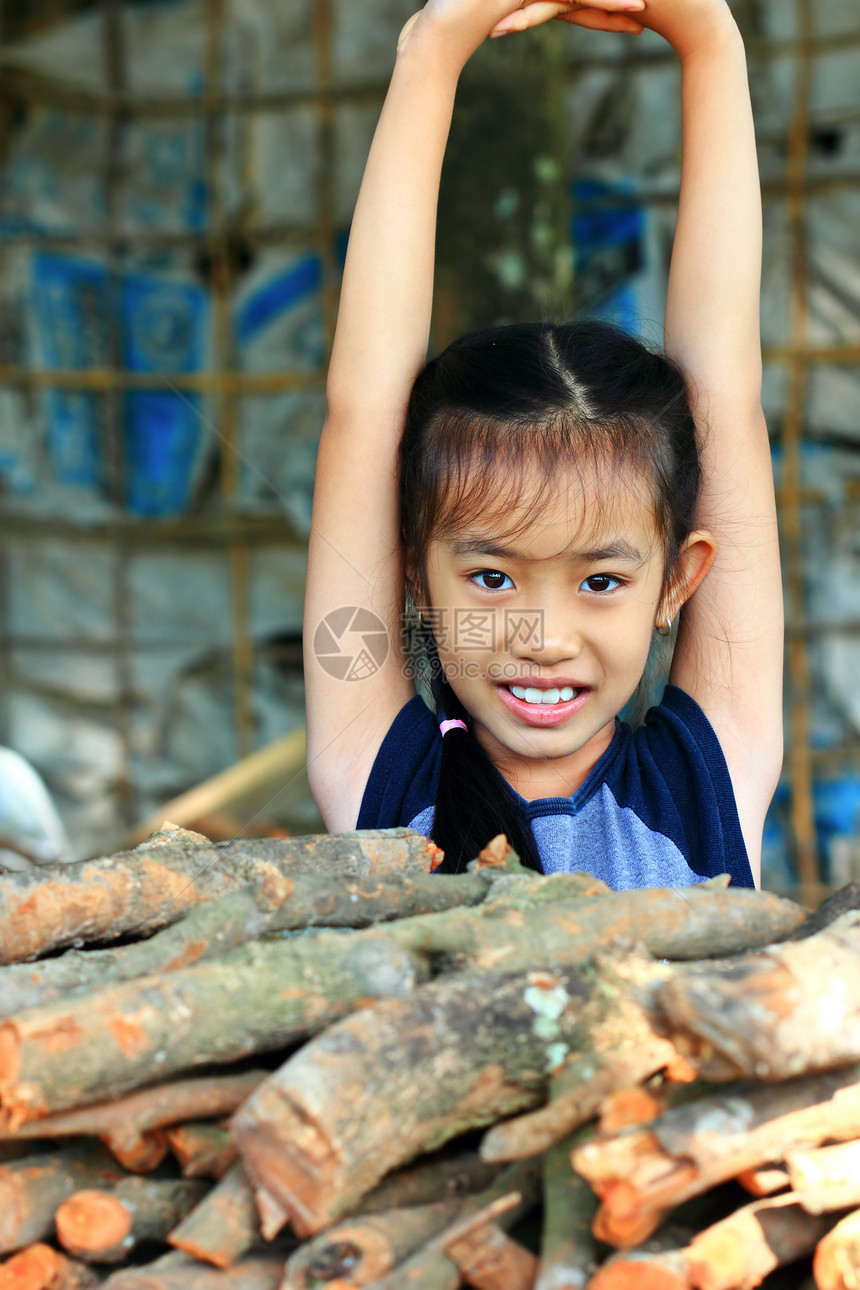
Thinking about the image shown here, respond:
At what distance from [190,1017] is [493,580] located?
0.66 m

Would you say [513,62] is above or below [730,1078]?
above

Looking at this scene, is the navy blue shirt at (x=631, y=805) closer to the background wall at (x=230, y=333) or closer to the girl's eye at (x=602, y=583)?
the girl's eye at (x=602, y=583)

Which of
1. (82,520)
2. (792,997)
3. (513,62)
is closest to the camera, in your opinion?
(792,997)

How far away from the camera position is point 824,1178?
2.10 feet

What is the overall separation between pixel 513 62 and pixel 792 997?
2720mm

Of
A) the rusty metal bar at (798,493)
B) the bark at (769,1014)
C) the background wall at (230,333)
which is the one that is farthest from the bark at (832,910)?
the rusty metal bar at (798,493)

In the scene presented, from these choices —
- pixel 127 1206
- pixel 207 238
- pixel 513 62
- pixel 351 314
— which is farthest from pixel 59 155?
pixel 127 1206

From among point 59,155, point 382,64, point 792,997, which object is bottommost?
point 792,997

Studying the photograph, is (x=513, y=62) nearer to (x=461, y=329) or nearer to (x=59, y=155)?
(x=461, y=329)

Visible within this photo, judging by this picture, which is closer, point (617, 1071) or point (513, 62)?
point (617, 1071)

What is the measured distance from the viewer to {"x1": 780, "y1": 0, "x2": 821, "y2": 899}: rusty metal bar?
11.2 feet

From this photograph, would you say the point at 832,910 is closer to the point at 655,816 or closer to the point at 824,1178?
the point at 824,1178

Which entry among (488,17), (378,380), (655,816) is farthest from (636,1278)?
(488,17)

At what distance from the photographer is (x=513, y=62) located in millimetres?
2789
